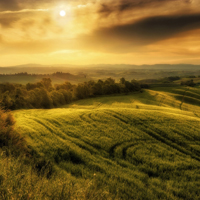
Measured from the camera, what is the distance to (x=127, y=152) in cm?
1722

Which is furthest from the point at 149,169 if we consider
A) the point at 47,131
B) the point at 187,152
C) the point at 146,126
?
the point at 47,131

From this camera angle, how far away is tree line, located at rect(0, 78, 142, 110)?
5383cm

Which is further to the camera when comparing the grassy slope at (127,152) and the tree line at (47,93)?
the tree line at (47,93)

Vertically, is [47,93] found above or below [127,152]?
above

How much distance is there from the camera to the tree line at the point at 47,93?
177 feet

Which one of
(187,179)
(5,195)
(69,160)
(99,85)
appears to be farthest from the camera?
(99,85)

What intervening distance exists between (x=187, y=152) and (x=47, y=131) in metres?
20.1

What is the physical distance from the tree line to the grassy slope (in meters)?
32.8

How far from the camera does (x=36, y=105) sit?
209 feet

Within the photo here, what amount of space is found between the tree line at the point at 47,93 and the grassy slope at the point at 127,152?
3278 centimetres

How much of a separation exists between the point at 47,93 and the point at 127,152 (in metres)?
59.0

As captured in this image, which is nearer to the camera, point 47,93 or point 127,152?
point 127,152

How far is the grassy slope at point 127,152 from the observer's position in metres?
12.2

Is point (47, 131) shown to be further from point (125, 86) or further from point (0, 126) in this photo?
point (125, 86)
